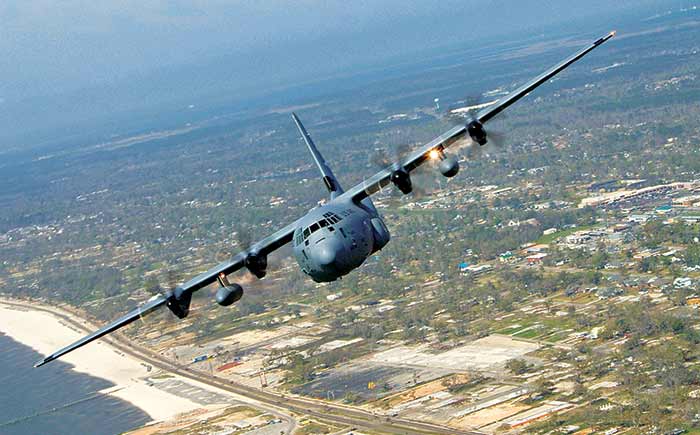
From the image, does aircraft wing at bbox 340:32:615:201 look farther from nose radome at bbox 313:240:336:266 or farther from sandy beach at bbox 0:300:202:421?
sandy beach at bbox 0:300:202:421

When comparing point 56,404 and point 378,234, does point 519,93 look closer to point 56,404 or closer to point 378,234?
point 378,234


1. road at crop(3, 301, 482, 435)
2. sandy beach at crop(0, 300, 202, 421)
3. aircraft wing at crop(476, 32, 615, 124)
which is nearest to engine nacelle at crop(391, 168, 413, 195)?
aircraft wing at crop(476, 32, 615, 124)

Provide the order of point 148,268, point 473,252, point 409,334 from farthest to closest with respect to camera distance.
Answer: point 148,268
point 473,252
point 409,334

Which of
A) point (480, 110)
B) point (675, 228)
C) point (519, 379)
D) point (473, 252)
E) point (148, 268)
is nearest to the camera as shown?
point (480, 110)

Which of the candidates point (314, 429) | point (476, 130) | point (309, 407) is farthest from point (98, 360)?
point (476, 130)

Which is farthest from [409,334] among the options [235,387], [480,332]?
[235,387]

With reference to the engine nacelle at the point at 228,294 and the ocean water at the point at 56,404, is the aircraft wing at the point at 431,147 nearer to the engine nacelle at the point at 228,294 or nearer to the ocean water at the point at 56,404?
the engine nacelle at the point at 228,294

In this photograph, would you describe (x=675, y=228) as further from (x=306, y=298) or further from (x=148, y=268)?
(x=148, y=268)
